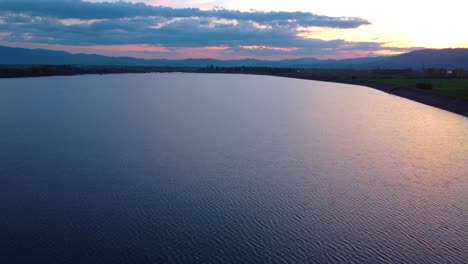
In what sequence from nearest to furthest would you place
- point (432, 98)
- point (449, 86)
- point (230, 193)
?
point (230, 193) < point (432, 98) < point (449, 86)

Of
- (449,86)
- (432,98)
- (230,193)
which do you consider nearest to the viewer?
(230,193)

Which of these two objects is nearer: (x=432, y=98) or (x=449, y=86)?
(x=432, y=98)

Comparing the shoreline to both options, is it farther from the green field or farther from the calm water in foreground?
the calm water in foreground

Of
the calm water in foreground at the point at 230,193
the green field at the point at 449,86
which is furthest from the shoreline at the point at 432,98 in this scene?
the calm water in foreground at the point at 230,193

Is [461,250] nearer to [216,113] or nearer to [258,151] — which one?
[258,151]

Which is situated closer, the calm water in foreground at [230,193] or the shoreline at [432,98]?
the calm water in foreground at [230,193]

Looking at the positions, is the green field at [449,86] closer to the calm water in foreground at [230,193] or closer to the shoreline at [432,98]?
the shoreline at [432,98]

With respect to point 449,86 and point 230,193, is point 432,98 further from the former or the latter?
point 230,193

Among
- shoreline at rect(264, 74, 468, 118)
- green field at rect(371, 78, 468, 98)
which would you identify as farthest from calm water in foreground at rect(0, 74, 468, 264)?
green field at rect(371, 78, 468, 98)

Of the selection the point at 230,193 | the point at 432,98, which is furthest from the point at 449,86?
the point at 230,193
